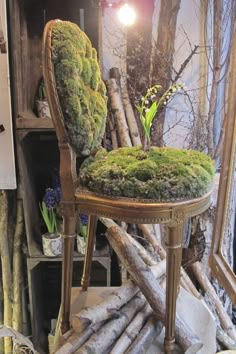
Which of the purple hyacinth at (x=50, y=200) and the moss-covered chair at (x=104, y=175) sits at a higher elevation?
the moss-covered chair at (x=104, y=175)

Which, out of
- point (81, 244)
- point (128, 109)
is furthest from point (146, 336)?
point (128, 109)

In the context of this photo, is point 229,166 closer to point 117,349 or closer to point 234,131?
point 234,131

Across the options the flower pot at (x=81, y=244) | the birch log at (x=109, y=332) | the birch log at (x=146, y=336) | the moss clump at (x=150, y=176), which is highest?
the moss clump at (x=150, y=176)

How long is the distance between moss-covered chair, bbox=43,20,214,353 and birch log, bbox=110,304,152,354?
14cm

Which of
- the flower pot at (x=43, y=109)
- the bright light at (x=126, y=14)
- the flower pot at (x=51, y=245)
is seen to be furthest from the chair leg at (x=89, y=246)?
the bright light at (x=126, y=14)

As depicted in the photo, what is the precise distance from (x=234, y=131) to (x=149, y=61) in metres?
1.24

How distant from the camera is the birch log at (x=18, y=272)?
2338 millimetres

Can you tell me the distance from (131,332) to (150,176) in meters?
0.65

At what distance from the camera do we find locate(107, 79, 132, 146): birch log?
2.49m

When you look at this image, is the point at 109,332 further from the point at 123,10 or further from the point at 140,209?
the point at 123,10

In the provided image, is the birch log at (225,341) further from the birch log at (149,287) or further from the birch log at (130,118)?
the birch log at (130,118)

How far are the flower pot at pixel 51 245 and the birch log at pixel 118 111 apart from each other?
0.72 m

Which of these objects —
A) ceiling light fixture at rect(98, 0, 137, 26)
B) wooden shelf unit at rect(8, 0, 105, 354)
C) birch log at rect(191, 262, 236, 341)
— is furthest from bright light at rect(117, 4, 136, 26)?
birch log at rect(191, 262, 236, 341)

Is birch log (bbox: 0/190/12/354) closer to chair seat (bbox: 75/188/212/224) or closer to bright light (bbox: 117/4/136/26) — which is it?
chair seat (bbox: 75/188/212/224)
